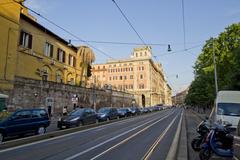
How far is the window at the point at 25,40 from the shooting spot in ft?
117

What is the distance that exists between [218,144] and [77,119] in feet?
50.4

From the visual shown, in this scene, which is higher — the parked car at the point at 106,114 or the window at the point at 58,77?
the window at the point at 58,77

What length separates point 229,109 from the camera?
17547 mm

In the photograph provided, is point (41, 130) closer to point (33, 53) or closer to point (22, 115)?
point (22, 115)

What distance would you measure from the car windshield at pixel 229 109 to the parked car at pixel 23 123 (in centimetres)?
A: 1148

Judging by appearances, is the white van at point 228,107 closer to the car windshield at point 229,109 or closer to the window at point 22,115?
the car windshield at point 229,109

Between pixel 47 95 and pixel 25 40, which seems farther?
pixel 25 40

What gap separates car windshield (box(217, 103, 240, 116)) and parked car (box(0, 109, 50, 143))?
1148 centimetres

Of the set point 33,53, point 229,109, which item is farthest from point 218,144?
point 33,53

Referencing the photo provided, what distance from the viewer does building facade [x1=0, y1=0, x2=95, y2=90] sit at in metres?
29.5

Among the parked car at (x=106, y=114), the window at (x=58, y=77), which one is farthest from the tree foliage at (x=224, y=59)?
the window at (x=58, y=77)

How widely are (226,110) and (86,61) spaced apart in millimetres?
37584

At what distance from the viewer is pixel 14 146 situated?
12.3 metres

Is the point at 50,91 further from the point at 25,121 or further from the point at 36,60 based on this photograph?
the point at 25,121
